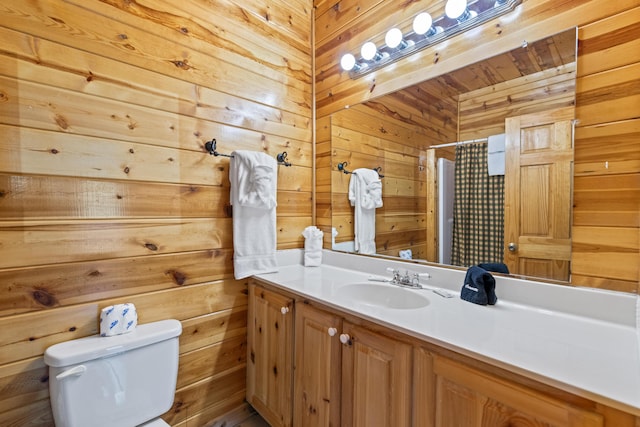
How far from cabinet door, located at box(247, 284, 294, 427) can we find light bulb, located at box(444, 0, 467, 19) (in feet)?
4.90

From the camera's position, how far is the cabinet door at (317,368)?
108 centimetres

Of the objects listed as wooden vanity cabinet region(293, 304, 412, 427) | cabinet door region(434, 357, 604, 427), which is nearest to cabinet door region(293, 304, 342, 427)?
wooden vanity cabinet region(293, 304, 412, 427)

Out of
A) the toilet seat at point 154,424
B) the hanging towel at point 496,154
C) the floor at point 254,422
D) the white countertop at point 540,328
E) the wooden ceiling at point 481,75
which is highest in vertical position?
the wooden ceiling at point 481,75

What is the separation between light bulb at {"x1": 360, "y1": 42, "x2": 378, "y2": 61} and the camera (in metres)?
1.59

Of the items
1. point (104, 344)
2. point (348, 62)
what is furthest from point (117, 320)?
point (348, 62)

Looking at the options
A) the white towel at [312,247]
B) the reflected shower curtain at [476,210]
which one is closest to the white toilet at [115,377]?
the white towel at [312,247]

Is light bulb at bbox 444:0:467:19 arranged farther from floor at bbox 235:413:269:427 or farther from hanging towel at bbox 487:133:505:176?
floor at bbox 235:413:269:427

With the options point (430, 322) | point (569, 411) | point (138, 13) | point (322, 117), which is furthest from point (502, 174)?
point (138, 13)

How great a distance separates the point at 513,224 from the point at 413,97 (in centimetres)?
82

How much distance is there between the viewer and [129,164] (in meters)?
1.24

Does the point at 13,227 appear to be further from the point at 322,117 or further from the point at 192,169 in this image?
the point at 322,117

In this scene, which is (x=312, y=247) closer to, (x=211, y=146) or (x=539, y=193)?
(x=211, y=146)

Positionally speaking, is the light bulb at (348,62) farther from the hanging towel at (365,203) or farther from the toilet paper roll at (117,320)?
the toilet paper roll at (117,320)

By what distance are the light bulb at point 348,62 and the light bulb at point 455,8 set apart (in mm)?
587
